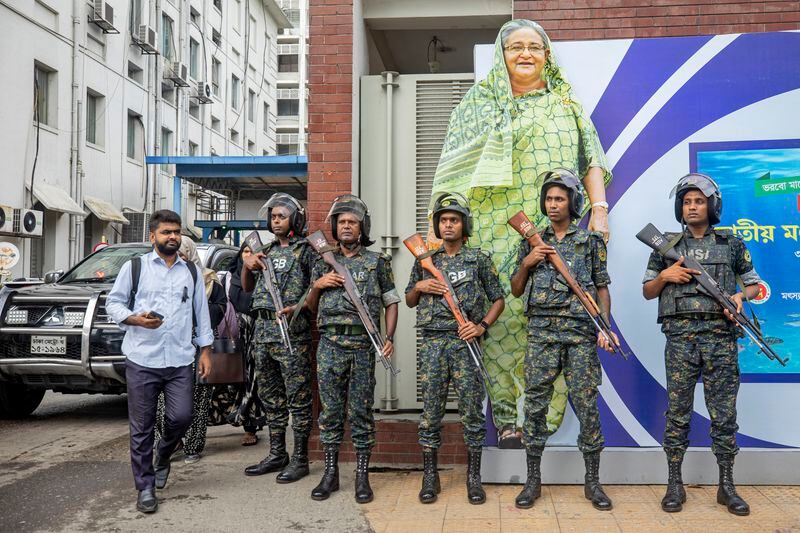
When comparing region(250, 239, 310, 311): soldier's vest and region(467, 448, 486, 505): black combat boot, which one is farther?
region(250, 239, 310, 311): soldier's vest

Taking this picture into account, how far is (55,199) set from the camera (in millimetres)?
18203

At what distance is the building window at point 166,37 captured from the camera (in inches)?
1021

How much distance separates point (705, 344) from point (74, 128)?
745 inches

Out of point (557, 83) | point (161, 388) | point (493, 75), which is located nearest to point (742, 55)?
point (557, 83)

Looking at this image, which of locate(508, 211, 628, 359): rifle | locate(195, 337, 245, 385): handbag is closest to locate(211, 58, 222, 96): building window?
locate(195, 337, 245, 385): handbag

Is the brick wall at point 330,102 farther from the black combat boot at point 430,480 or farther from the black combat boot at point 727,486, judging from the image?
the black combat boot at point 727,486

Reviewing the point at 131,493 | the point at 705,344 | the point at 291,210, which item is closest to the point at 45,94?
the point at 291,210

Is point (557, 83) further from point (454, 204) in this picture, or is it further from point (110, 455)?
point (110, 455)

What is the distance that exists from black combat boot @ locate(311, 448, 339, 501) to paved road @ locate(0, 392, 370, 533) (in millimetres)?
59

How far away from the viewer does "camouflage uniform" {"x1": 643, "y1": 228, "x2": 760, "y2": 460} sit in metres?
4.53

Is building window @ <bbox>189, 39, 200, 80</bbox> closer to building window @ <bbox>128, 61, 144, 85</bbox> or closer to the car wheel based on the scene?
building window @ <bbox>128, 61, 144, 85</bbox>

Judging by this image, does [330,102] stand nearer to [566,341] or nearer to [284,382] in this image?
Result: [284,382]

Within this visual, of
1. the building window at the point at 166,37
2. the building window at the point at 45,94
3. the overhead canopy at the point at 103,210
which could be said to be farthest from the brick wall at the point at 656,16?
the building window at the point at 166,37

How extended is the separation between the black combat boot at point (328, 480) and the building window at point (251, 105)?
3393cm
